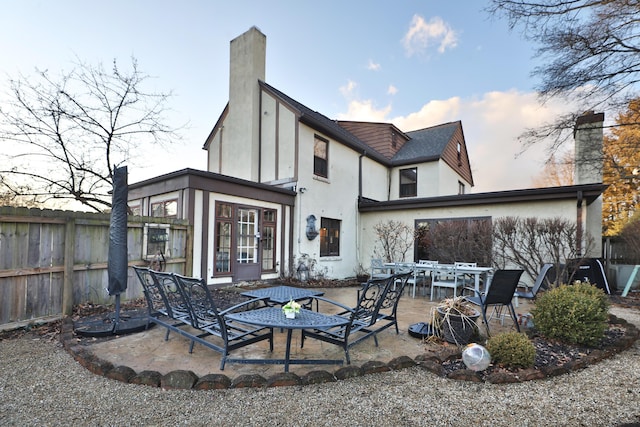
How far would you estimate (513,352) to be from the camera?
2.87 metres

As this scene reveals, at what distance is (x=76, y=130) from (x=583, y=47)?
1536cm

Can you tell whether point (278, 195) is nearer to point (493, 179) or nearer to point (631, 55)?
point (631, 55)

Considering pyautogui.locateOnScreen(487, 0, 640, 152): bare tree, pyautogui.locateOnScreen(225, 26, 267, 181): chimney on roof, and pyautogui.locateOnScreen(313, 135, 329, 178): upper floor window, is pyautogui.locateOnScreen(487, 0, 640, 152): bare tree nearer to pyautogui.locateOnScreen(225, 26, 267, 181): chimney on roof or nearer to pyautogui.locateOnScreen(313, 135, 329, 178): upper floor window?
pyautogui.locateOnScreen(313, 135, 329, 178): upper floor window

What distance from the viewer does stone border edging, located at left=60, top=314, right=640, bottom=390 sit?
253cm

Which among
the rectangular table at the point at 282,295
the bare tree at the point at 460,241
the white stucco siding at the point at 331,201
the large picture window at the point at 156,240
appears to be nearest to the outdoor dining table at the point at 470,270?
the bare tree at the point at 460,241

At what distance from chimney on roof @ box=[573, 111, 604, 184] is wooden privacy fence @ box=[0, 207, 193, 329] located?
12.1 metres

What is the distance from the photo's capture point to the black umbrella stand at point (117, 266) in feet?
12.4

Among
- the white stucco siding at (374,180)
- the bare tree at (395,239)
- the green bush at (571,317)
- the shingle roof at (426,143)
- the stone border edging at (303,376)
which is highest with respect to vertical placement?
the shingle roof at (426,143)

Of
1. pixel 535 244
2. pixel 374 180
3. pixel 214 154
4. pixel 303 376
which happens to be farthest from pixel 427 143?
pixel 303 376

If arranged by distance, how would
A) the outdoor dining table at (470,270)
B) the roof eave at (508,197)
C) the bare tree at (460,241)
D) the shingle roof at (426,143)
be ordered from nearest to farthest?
the outdoor dining table at (470,270)
the roof eave at (508,197)
the bare tree at (460,241)
the shingle roof at (426,143)

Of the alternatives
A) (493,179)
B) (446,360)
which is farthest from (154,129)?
(493,179)

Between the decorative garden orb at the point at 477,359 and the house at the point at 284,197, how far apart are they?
555 cm

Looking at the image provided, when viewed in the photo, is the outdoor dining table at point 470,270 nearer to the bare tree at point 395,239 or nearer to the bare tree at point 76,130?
the bare tree at point 395,239

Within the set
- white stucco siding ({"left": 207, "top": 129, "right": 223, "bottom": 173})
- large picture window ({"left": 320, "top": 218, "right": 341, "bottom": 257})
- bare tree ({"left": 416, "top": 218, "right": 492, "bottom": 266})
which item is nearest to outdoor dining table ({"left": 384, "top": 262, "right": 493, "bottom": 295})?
bare tree ({"left": 416, "top": 218, "right": 492, "bottom": 266})
